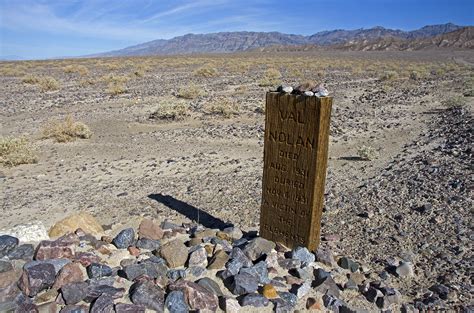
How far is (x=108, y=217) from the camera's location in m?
5.84

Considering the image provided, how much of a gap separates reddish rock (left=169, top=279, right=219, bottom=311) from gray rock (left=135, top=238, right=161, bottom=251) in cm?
94

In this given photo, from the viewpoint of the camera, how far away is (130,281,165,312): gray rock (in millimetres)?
3263

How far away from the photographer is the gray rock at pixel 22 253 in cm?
383

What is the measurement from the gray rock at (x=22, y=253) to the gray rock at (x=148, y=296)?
1.20 m

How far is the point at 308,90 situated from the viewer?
401 centimetres

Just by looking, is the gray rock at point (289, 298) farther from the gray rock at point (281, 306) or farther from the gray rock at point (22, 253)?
the gray rock at point (22, 253)

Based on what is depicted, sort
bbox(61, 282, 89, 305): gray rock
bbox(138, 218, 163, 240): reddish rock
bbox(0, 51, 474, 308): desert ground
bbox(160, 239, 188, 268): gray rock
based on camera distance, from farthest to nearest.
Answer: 1. bbox(0, 51, 474, 308): desert ground
2. bbox(138, 218, 163, 240): reddish rock
3. bbox(160, 239, 188, 268): gray rock
4. bbox(61, 282, 89, 305): gray rock

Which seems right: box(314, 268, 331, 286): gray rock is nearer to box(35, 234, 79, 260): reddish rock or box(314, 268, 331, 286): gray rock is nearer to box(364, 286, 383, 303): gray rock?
box(364, 286, 383, 303): gray rock

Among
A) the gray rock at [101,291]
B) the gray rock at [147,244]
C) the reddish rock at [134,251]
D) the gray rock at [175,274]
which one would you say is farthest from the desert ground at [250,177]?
the gray rock at [101,291]

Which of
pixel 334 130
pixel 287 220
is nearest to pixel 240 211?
pixel 287 220

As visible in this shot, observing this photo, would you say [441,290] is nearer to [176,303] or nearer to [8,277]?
[176,303]

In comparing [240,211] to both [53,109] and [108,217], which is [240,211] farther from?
[53,109]

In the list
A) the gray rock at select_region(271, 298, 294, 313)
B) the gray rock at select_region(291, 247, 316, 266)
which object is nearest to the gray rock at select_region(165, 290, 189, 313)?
the gray rock at select_region(271, 298, 294, 313)

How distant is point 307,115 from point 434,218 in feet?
8.46
